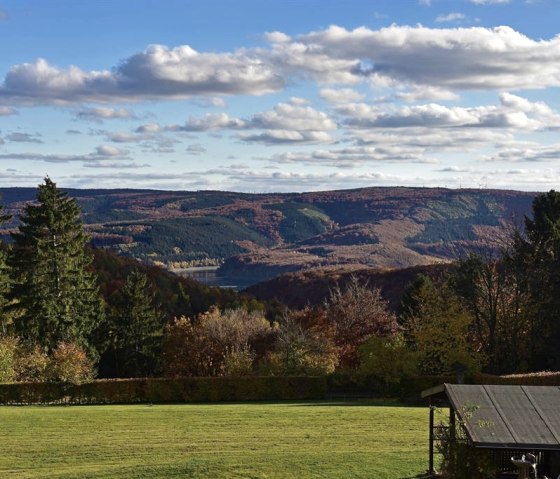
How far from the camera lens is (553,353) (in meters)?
57.8

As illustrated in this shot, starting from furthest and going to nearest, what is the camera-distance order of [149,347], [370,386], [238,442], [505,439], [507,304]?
[149,347] → [507,304] → [370,386] → [238,442] → [505,439]

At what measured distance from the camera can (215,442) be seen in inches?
1151

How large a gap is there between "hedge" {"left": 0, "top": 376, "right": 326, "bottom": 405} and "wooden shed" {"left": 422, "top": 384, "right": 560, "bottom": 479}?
1107 inches

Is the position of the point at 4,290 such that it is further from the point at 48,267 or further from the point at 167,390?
the point at 167,390

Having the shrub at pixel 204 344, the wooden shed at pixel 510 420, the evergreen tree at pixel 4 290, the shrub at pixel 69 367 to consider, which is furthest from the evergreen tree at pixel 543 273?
the evergreen tree at pixel 4 290

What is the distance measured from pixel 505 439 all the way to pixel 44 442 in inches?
729

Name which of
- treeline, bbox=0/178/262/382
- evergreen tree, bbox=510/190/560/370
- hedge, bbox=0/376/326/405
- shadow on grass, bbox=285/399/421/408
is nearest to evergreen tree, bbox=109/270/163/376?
treeline, bbox=0/178/262/382

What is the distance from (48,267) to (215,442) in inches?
1364

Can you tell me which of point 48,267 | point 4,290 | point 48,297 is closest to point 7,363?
point 48,297

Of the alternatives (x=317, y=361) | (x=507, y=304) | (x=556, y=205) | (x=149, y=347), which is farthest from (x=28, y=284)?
(x=556, y=205)

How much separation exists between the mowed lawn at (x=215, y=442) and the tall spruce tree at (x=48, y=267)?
1783 centimetres

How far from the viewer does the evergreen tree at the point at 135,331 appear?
68.4 m

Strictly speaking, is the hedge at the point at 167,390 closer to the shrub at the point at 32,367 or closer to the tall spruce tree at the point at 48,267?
the shrub at the point at 32,367

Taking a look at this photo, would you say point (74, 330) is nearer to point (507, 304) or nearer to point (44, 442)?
point (44, 442)
